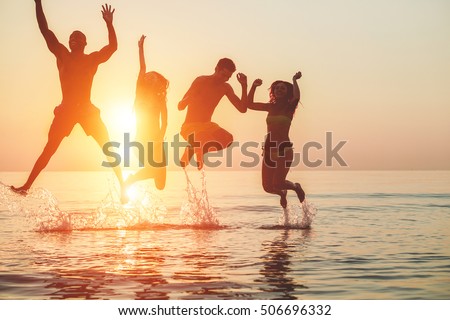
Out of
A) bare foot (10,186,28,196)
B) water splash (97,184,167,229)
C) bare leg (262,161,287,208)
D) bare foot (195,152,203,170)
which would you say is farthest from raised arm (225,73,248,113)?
bare foot (10,186,28,196)

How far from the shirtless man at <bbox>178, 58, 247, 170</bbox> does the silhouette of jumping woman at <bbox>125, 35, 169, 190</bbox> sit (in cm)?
42

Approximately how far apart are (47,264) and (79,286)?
1.71 meters

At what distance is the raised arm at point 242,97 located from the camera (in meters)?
13.2

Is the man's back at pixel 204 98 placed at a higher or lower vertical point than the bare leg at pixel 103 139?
higher

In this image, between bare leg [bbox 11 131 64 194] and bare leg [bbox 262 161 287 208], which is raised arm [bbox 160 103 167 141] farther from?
bare leg [bbox 262 161 287 208]

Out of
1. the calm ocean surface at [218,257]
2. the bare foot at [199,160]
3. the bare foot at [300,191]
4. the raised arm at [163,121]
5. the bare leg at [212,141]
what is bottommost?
the calm ocean surface at [218,257]

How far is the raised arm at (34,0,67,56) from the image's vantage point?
505 inches

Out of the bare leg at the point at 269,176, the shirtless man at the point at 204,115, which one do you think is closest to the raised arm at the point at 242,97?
the shirtless man at the point at 204,115

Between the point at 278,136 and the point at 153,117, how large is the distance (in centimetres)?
277

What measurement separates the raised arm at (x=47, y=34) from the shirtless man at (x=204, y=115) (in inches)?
97.5

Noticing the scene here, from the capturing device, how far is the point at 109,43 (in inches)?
517

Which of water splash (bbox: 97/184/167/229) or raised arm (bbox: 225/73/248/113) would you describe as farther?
water splash (bbox: 97/184/167/229)

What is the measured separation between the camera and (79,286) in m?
9.77

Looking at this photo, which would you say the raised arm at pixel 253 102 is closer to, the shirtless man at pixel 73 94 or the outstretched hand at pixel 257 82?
the outstretched hand at pixel 257 82
